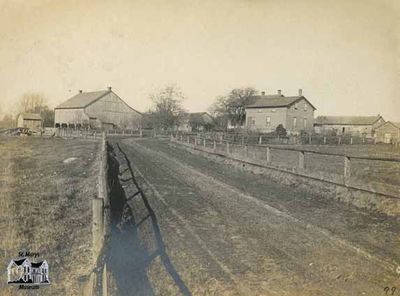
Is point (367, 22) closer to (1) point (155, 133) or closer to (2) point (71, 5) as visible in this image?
(2) point (71, 5)

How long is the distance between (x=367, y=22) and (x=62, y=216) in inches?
266

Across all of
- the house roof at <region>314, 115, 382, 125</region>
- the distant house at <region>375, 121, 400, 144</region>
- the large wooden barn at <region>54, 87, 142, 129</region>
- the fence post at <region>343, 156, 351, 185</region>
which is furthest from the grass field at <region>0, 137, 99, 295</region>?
the house roof at <region>314, 115, 382, 125</region>

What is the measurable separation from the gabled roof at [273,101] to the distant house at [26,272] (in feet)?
144

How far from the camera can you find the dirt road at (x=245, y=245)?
4.33 metres

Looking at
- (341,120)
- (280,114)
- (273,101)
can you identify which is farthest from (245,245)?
(341,120)

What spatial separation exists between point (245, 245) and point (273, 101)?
1754 inches

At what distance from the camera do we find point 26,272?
4.60 metres

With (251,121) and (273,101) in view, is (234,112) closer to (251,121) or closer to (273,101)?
(251,121)

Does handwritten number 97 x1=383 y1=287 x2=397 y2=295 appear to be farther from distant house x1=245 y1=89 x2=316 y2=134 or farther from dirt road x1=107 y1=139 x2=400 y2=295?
distant house x1=245 y1=89 x2=316 y2=134

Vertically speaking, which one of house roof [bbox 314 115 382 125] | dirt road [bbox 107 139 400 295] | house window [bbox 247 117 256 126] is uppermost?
house roof [bbox 314 115 382 125]

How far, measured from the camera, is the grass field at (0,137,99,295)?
4977mm

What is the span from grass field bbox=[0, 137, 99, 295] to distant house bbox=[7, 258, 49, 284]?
0.34 feet

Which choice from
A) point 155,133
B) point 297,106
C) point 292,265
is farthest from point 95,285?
point 297,106

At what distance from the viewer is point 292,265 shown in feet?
15.9
